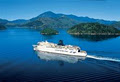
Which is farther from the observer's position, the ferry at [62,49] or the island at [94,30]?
the island at [94,30]

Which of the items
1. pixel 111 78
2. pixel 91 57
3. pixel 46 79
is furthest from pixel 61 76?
pixel 91 57

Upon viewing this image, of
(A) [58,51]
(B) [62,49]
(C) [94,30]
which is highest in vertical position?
(C) [94,30]

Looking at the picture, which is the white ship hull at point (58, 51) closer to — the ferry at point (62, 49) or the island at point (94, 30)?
the ferry at point (62, 49)

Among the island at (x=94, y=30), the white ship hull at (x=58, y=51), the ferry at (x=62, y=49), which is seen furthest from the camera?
the island at (x=94, y=30)

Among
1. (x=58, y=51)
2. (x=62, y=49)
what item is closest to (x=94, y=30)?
(x=58, y=51)

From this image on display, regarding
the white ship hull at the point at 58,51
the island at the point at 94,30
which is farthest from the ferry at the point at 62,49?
the island at the point at 94,30

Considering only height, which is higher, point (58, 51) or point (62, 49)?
point (62, 49)

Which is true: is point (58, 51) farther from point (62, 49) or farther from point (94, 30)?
point (94, 30)

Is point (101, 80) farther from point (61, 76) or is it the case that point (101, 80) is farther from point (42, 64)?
point (42, 64)

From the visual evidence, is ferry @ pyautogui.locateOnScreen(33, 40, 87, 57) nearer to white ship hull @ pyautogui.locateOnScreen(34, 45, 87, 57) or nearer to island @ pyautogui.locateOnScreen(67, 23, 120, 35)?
white ship hull @ pyautogui.locateOnScreen(34, 45, 87, 57)

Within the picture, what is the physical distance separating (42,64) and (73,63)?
8.08 metres

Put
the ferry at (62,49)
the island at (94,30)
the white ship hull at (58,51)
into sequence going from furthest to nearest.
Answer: the island at (94,30)
the ferry at (62,49)
the white ship hull at (58,51)

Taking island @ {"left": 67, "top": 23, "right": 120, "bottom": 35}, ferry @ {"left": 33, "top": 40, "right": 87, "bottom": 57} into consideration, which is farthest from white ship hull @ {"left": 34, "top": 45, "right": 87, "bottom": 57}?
island @ {"left": 67, "top": 23, "right": 120, "bottom": 35}

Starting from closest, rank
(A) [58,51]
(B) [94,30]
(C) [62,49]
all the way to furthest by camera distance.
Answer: (C) [62,49]
(A) [58,51]
(B) [94,30]
